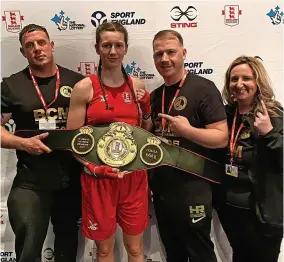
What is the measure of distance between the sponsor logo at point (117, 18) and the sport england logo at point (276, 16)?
27.5 inches

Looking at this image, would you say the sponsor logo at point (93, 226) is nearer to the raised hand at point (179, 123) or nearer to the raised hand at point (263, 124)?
the raised hand at point (179, 123)

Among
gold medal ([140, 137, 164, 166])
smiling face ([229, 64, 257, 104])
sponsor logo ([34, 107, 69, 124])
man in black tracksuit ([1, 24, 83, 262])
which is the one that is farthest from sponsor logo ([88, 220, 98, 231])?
smiling face ([229, 64, 257, 104])

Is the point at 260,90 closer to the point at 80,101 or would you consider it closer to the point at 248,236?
the point at 248,236

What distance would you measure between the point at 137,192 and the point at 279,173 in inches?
26.0

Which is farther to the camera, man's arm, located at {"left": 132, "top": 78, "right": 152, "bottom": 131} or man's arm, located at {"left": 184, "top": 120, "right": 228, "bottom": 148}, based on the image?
man's arm, located at {"left": 132, "top": 78, "right": 152, "bottom": 131}

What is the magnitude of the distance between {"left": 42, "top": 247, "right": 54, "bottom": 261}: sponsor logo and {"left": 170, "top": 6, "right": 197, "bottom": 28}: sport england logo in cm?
151

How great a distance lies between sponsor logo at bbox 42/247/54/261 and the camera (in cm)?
221

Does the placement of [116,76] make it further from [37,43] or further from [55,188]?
[55,188]

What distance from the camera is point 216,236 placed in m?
2.12

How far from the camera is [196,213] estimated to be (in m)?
1.68

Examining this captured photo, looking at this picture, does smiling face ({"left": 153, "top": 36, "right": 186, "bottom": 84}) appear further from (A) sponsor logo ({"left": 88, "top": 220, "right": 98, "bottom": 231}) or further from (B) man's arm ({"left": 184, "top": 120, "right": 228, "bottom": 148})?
(A) sponsor logo ({"left": 88, "top": 220, "right": 98, "bottom": 231})

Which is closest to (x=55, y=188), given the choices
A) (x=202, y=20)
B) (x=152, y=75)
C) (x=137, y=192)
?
(x=137, y=192)

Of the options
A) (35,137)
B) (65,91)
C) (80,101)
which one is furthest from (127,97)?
(35,137)

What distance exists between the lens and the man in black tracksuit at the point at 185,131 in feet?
5.32
